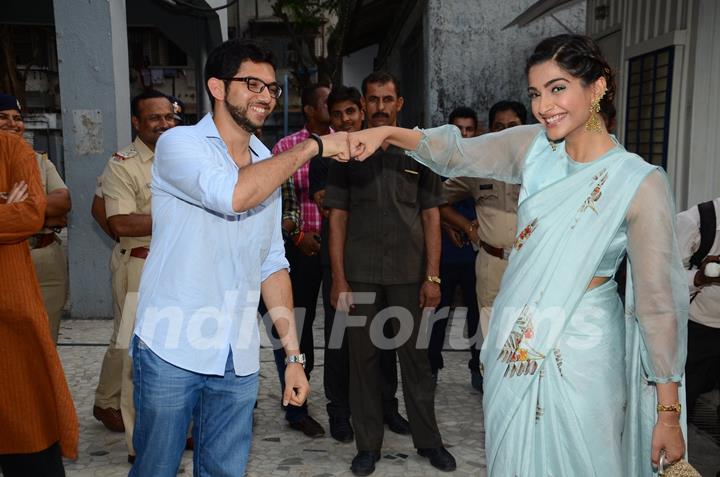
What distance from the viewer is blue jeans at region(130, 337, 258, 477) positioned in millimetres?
2314

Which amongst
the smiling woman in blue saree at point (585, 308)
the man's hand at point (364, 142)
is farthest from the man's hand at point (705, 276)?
the man's hand at point (364, 142)

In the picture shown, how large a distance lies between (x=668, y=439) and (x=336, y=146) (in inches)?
55.2

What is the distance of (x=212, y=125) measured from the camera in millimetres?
2418

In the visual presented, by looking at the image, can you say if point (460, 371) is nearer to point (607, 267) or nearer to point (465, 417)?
point (465, 417)

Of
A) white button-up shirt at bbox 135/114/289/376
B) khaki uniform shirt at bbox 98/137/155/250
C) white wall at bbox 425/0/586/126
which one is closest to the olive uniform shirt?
khaki uniform shirt at bbox 98/137/155/250

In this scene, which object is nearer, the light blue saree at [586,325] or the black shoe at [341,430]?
the light blue saree at [586,325]

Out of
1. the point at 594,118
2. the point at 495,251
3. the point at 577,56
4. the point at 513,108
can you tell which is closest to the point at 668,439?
the point at 594,118

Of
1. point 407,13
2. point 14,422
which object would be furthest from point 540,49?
point 407,13

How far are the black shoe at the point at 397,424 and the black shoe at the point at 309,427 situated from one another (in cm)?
43

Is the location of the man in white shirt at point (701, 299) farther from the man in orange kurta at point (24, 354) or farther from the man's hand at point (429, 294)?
the man in orange kurta at point (24, 354)

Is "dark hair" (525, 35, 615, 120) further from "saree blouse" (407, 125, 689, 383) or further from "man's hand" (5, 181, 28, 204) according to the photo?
"man's hand" (5, 181, 28, 204)

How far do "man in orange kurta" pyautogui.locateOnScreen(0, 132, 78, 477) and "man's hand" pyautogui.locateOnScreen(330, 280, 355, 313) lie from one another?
1.53 metres

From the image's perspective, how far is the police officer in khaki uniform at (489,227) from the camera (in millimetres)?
4512

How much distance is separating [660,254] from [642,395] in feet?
1.60
